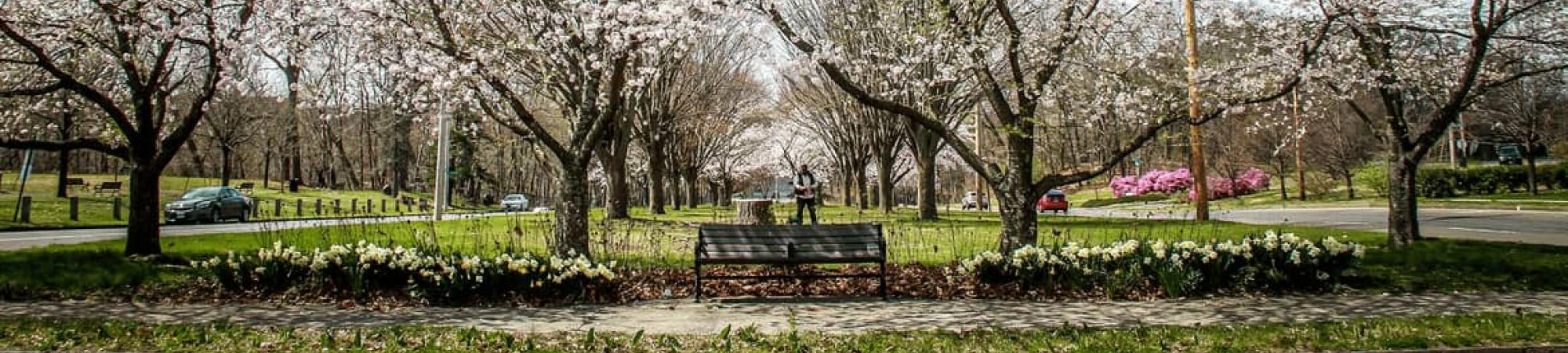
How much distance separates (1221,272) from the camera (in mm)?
9328

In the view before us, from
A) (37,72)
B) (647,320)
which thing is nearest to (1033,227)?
(647,320)

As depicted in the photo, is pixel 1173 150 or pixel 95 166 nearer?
pixel 1173 150

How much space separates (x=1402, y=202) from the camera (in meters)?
13.1

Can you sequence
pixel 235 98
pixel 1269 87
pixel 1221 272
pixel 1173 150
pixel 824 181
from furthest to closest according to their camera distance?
pixel 824 181
pixel 1173 150
pixel 235 98
pixel 1269 87
pixel 1221 272

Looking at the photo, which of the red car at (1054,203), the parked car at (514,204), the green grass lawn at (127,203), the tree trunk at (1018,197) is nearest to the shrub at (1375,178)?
the red car at (1054,203)

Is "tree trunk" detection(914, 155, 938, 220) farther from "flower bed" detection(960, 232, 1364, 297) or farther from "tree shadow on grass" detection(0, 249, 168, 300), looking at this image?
"tree shadow on grass" detection(0, 249, 168, 300)

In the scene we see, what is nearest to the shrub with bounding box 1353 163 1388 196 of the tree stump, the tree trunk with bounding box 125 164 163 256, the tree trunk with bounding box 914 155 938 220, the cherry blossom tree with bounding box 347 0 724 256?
the tree trunk with bounding box 914 155 938 220

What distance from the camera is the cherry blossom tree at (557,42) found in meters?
10.1

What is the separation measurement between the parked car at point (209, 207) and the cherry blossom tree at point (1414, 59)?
102 feet

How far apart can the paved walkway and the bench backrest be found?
1.77 feet

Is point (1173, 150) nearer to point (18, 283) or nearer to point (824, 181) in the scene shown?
point (824, 181)

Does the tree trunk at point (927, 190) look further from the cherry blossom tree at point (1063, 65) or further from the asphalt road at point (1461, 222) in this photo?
the cherry blossom tree at point (1063, 65)

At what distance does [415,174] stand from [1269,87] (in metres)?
68.7

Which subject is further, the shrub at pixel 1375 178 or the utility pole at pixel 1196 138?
the shrub at pixel 1375 178
